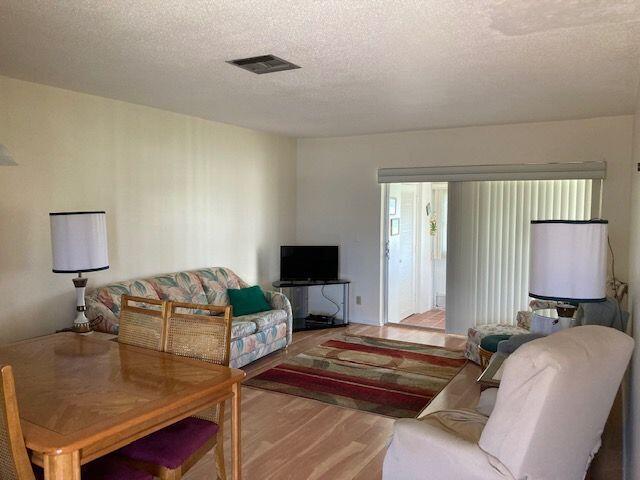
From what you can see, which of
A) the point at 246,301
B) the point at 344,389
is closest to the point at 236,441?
the point at 344,389

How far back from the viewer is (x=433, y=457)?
2072 mm

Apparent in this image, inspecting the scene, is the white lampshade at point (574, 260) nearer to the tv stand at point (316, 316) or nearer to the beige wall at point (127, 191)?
the beige wall at point (127, 191)

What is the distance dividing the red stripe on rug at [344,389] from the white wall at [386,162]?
2288 mm

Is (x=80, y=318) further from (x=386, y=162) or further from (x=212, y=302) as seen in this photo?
(x=386, y=162)

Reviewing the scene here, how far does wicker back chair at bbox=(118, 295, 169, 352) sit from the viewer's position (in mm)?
2588

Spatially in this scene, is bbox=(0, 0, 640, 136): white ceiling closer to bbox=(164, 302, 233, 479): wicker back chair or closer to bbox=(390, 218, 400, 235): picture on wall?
bbox=(164, 302, 233, 479): wicker back chair

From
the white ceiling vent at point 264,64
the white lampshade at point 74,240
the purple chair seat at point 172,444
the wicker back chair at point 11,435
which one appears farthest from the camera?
the white lampshade at point 74,240

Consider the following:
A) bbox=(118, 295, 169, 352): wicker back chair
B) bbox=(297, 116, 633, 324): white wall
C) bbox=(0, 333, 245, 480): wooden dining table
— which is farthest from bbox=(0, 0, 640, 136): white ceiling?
bbox=(0, 333, 245, 480): wooden dining table

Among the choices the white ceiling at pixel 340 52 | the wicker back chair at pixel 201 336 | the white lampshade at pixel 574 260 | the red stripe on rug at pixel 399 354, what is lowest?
the red stripe on rug at pixel 399 354

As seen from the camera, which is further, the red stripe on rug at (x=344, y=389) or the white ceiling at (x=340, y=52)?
the red stripe on rug at (x=344, y=389)

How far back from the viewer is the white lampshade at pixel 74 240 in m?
3.25

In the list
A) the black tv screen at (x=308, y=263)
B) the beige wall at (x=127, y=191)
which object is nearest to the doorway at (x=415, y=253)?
the black tv screen at (x=308, y=263)

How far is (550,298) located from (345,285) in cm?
408

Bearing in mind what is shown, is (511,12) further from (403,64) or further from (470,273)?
(470,273)
